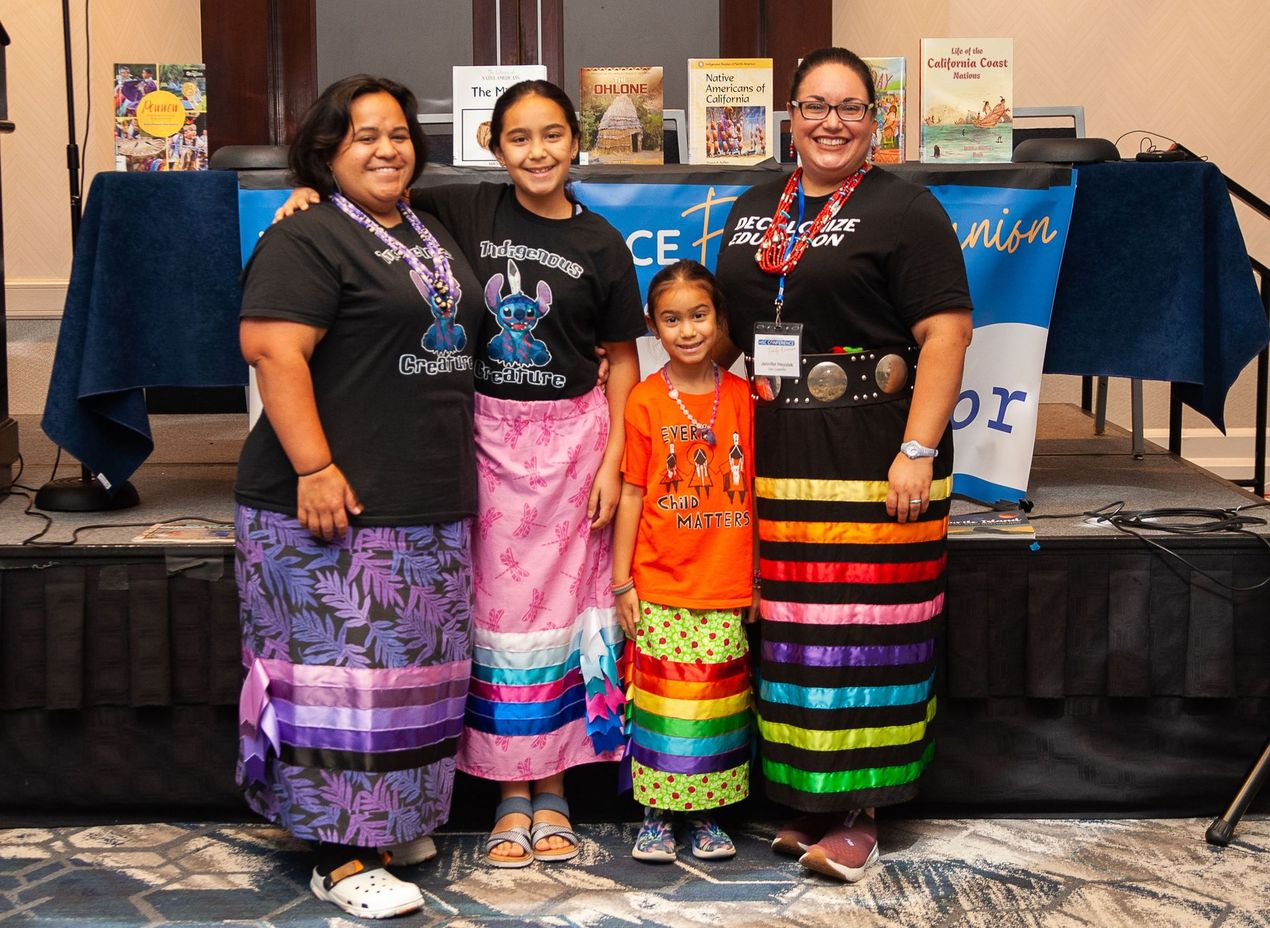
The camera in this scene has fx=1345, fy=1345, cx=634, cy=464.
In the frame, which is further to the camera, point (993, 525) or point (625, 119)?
point (625, 119)

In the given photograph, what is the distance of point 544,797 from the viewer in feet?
8.00

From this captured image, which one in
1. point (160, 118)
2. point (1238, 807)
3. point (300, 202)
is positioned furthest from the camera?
point (160, 118)

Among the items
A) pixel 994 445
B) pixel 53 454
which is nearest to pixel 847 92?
pixel 994 445

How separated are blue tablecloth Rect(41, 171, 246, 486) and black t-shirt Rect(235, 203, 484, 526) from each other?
0.83 meters

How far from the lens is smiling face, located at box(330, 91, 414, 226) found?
2078 mm

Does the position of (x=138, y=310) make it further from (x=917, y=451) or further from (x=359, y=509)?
(x=917, y=451)

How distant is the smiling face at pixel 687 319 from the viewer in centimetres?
222

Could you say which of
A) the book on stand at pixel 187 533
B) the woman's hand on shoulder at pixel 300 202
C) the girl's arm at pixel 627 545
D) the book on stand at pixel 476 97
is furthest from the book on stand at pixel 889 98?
the book on stand at pixel 187 533

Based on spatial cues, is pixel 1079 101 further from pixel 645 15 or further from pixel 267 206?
pixel 267 206

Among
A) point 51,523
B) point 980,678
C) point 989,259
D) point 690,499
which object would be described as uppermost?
point 989,259

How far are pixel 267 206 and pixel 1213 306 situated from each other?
205 cm

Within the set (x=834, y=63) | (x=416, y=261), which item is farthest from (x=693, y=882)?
(x=834, y=63)

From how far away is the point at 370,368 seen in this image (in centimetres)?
207

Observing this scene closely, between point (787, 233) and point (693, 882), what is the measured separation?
1101 mm
